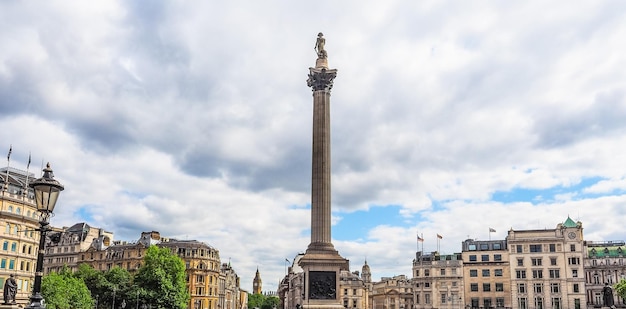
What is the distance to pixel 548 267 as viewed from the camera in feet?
322

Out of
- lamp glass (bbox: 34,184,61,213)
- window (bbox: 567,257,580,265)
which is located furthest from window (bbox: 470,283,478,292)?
lamp glass (bbox: 34,184,61,213)

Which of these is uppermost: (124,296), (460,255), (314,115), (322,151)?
(314,115)

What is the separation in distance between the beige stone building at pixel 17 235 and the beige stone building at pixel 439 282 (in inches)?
2671

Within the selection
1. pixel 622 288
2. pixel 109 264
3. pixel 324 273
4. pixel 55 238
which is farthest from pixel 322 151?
pixel 109 264

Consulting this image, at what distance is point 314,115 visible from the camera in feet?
197

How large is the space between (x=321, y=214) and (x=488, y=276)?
58520 millimetres

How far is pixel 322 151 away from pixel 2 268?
4694 cm

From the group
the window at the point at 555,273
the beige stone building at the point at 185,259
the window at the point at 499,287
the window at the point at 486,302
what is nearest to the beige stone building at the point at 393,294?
the window at the point at 486,302

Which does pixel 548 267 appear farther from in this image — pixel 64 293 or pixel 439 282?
pixel 64 293

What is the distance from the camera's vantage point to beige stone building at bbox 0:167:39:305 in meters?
73.4

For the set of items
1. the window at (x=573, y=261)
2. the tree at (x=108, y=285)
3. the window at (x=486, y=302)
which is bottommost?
the window at (x=486, y=302)

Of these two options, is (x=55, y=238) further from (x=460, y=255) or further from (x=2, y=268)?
(x=460, y=255)

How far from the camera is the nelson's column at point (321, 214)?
171 ft

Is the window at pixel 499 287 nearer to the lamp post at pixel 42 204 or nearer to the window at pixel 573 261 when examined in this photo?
the window at pixel 573 261
